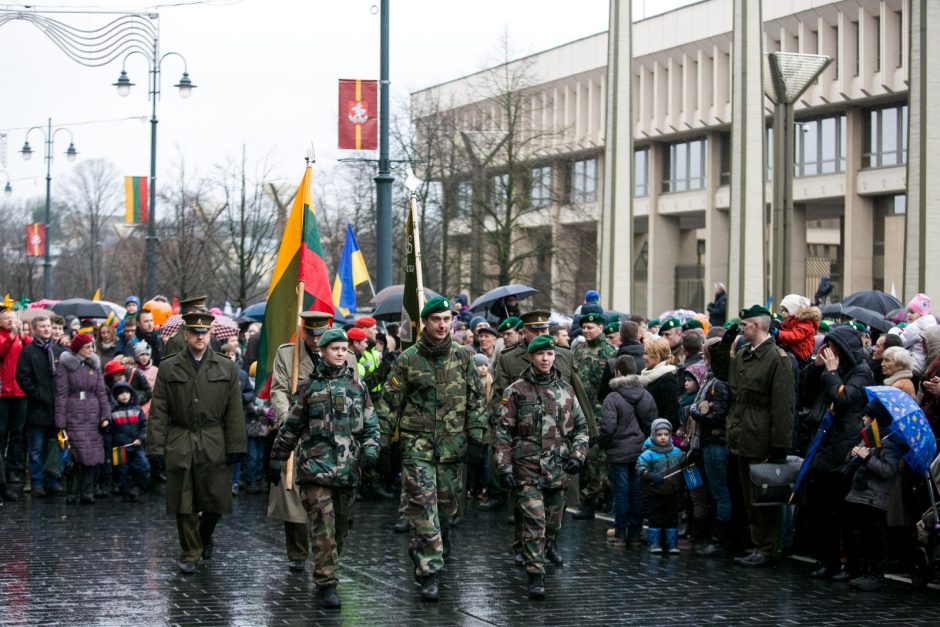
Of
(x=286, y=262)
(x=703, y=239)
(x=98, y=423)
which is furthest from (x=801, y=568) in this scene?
(x=703, y=239)

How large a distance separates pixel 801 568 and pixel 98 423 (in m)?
8.38

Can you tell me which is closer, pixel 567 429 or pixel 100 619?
pixel 100 619

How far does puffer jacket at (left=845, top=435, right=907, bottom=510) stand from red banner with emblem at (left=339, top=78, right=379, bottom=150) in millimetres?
12216

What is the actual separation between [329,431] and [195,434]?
5.73ft

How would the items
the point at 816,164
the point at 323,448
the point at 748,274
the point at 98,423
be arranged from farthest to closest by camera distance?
the point at 816,164 → the point at 748,274 → the point at 98,423 → the point at 323,448

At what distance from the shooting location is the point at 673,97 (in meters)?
56.6

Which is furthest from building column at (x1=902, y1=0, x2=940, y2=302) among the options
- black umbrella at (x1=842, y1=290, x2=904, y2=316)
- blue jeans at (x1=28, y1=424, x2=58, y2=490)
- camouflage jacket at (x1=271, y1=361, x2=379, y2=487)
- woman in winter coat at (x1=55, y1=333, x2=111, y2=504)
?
camouflage jacket at (x1=271, y1=361, x2=379, y2=487)

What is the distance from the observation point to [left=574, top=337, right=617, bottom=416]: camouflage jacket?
14.6 meters

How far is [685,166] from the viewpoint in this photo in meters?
57.4

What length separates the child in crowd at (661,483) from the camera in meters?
12.6

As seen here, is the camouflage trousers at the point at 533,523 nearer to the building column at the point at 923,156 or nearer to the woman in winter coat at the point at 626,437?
the woman in winter coat at the point at 626,437

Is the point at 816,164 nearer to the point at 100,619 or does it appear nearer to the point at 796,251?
the point at 796,251

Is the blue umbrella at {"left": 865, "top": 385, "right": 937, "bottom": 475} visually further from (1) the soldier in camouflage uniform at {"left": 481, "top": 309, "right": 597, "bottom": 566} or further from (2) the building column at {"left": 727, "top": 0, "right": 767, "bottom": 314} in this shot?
(2) the building column at {"left": 727, "top": 0, "right": 767, "bottom": 314}

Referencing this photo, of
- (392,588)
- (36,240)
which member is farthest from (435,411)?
(36,240)
